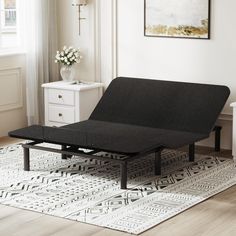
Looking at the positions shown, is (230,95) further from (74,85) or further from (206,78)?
(74,85)

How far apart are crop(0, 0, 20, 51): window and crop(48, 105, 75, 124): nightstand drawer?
900mm

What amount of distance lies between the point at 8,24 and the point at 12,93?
80cm

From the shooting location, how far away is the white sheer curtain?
7.44 m

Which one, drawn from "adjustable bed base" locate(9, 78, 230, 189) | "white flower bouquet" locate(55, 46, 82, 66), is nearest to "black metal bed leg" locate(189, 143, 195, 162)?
"adjustable bed base" locate(9, 78, 230, 189)

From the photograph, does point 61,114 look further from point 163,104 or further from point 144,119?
point 163,104

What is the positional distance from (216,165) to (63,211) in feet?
6.13

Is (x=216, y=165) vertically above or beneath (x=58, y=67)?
beneath

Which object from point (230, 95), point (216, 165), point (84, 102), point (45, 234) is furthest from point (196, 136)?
point (45, 234)

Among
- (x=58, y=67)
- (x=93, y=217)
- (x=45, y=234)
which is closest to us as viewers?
(x=45, y=234)

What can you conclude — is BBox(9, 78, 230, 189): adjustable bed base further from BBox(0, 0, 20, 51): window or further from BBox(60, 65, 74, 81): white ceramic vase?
BBox(0, 0, 20, 51): window

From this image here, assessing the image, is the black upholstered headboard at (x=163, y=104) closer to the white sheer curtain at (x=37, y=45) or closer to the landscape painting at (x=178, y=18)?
the landscape painting at (x=178, y=18)

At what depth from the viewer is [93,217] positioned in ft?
15.3

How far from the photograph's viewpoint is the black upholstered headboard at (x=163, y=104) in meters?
6.34

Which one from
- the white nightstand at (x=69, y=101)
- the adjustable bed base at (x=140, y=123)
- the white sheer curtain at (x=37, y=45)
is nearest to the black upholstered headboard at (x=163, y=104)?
the adjustable bed base at (x=140, y=123)
